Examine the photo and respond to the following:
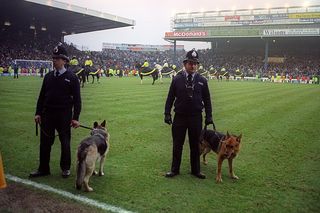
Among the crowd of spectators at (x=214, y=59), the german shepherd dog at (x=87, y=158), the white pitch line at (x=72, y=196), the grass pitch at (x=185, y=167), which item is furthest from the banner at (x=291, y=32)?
the white pitch line at (x=72, y=196)

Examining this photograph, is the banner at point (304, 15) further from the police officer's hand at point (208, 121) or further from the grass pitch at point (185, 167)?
the police officer's hand at point (208, 121)

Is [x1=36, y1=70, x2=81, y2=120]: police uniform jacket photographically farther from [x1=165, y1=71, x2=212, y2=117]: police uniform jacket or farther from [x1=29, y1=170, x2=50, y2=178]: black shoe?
[x1=165, y1=71, x2=212, y2=117]: police uniform jacket

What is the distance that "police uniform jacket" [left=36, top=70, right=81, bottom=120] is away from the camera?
5.47 metres

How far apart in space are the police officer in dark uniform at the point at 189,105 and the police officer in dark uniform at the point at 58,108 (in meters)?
1.70

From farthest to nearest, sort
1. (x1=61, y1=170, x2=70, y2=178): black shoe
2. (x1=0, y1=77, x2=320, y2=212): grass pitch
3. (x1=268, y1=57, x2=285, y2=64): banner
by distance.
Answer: (x1=268, y1=57, x2=285, y2=64): banner, (x1=61, y1=170, x2=70, y2=178): black shoe, (x1=0, y1=77, x2=320, y2=212): grass pitch

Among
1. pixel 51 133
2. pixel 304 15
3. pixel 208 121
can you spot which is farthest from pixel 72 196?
pixel 304 15

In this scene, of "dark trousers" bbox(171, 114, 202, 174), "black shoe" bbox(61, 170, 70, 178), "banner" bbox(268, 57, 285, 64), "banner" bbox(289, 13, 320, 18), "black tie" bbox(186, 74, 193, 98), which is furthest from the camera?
"banner" bbox(268, 57, 285, 64)

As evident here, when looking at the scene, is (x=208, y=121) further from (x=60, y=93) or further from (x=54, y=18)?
(x=54, y=18)

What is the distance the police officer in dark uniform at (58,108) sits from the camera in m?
5.47

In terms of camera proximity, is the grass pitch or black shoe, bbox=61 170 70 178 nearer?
the grass pitch

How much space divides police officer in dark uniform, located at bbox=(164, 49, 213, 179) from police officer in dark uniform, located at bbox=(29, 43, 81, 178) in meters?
1.70

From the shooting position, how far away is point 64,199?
4.62 meters

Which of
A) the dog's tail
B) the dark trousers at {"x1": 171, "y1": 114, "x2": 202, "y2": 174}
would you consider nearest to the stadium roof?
the dark trousers at {"x1": 171, "y1": 114, "x2": 202, "y2": 174}

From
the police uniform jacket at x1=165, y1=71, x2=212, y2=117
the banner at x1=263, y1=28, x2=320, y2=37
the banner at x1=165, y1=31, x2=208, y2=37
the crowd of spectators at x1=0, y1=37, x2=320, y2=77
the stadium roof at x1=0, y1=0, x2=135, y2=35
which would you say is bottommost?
the police uniform jacket at x1=165, y1=71, x2=212, y2=117
